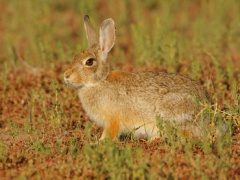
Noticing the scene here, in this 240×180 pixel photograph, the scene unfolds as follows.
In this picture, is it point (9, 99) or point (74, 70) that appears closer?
point (74, 70)

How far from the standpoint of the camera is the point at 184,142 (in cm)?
507

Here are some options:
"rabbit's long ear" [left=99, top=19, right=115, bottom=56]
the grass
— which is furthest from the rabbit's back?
"rabbit's long ear" [left=99, top=19, right=115, bottom=56]

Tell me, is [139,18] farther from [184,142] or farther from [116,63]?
[184,142]

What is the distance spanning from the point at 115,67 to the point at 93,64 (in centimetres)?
184

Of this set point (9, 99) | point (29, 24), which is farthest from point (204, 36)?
point (9, 99)

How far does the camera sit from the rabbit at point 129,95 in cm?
586

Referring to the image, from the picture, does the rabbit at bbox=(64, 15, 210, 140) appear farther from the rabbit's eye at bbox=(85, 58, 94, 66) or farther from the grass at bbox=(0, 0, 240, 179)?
the grass at bbox=(0, 0, 240, 179)

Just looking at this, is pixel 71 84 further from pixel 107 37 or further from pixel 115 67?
pixel 115 67

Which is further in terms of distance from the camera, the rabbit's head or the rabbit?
the rabbit's head

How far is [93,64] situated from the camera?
248 inches

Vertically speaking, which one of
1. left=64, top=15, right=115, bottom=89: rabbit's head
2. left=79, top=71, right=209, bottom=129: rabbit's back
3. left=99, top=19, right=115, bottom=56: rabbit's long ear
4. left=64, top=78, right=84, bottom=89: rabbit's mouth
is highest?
left=99, top=19, right=115, bottom=56: rabbit's long ear

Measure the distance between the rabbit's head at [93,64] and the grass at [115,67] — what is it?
0.32 m

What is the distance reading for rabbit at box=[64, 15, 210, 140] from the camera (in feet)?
19.2

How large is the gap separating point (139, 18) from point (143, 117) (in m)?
4.49
